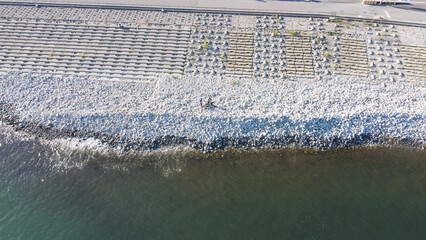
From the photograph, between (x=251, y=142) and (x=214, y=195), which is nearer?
(x=214, y=195)

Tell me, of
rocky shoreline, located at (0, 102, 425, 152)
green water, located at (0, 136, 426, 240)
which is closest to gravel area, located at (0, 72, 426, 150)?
rocky shoreline, located at (0, 102, 425, 152)

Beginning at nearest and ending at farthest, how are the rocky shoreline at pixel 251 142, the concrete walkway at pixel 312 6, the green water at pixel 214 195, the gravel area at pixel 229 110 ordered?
the green water at pixel 214 195, the rocky shoreline at pixel 251 142, the gravel area at pixel 229 110, the concrete walkway at pixel 312 6

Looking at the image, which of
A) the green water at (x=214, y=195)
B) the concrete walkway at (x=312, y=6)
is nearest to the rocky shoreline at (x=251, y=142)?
the green water at (x=214, y=195)

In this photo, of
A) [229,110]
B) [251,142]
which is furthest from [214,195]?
[229,110]

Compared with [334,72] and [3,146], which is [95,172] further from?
[334,72]

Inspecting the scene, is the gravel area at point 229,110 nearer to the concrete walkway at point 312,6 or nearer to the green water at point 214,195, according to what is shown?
the green water at point 214,195

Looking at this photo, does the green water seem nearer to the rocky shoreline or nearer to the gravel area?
the rocky shoreline

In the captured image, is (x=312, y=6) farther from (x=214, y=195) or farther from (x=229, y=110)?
(x=214, y=195)
